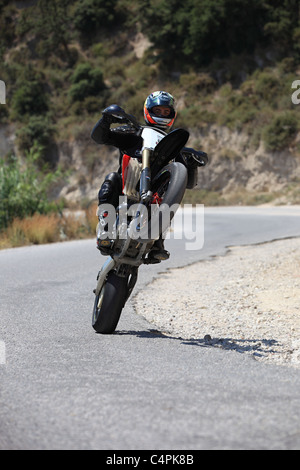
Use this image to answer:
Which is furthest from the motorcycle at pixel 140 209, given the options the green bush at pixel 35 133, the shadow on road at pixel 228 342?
the green bush at pixel 35 133

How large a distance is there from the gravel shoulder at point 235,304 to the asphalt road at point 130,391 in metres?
0.46

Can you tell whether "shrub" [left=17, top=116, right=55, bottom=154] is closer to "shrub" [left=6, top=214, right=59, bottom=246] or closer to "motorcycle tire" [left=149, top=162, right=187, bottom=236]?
"shrub" [left=6, top=214, right=59, bottom=246]

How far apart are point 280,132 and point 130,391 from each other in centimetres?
4281

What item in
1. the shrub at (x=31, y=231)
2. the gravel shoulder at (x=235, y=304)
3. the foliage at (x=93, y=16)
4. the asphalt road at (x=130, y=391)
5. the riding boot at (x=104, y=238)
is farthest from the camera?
the foliage at (x=93, y=16)

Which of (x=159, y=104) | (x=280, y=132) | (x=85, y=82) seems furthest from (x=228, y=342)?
(x=85, y=82)

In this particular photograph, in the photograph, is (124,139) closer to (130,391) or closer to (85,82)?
(130,391)

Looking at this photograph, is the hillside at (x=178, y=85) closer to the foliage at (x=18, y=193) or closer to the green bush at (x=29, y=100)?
the green bush at (x=29, y=100)

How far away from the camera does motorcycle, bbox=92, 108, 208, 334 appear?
5500 millimetres

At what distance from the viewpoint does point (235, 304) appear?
840 cm

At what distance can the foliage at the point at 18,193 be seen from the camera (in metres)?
18.9

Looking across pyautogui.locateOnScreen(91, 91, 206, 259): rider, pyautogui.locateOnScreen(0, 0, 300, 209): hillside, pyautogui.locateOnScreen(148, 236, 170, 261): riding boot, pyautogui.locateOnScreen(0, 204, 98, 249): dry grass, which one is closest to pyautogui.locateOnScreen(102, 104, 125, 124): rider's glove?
pyautogui.locateOnScreen(91, 91, 206, 259): rider

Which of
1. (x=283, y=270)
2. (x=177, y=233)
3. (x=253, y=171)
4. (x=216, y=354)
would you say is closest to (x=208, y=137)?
(x=253, y=171)

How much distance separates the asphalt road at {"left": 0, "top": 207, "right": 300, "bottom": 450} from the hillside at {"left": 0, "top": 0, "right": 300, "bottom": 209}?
34.8 meters

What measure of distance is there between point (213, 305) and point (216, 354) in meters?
3.33
